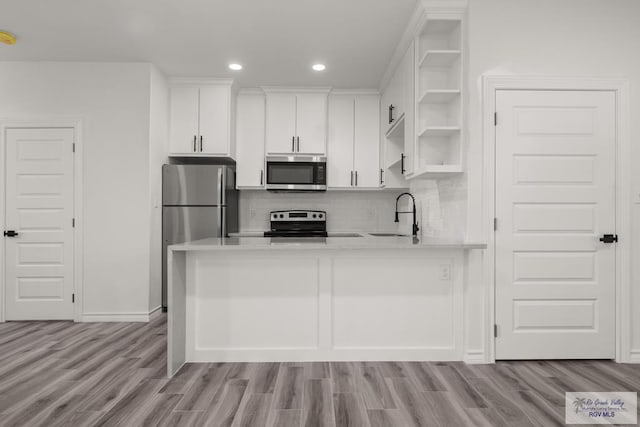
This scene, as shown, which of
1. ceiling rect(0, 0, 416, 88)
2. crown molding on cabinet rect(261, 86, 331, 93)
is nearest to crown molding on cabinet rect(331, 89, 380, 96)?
crown molding on cabinet rect(261, 86, 331, 93)

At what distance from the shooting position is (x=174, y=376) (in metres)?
2.42

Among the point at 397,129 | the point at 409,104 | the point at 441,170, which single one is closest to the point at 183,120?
the point at 397,129

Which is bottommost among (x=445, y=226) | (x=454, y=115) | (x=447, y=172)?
(x=445, y=226)

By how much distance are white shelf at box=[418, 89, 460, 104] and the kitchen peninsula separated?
112 centimetres

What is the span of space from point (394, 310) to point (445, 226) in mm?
921

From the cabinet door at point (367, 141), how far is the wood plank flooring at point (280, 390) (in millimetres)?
2554

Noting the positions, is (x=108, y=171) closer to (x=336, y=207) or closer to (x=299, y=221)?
(x=299, y=221)

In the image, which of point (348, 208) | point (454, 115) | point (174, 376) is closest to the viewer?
point (174, 376)

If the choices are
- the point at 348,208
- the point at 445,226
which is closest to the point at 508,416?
the point at 445,226

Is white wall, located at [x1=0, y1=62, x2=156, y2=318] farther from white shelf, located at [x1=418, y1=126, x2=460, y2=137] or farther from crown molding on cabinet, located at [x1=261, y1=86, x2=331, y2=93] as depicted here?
white shelf, located at [x1=418, y1=126, x2=460, y2=137]

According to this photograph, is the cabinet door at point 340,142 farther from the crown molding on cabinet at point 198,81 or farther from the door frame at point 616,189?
the door frame at point 616,189

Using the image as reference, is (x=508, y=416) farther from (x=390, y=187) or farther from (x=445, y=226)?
(x=390, y=187)

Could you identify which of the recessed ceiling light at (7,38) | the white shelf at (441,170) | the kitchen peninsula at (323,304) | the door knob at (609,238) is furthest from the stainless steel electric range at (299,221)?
the recessed ceiling light at (7,38)

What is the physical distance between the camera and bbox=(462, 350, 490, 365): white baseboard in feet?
8.60
